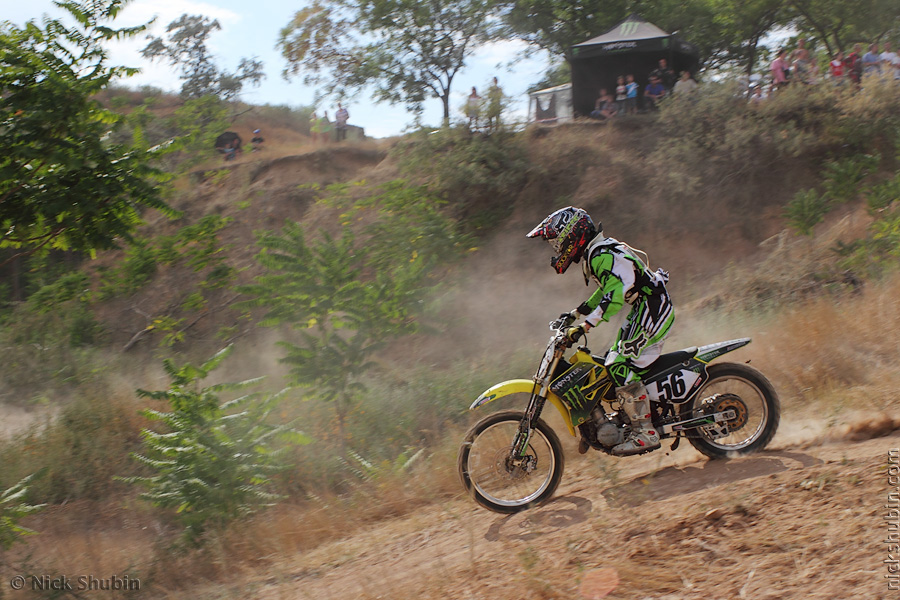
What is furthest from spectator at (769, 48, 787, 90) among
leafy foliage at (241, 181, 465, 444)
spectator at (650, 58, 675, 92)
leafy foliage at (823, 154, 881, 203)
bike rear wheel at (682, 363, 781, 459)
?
bike rear wheel at (682, 363, 781, 459)

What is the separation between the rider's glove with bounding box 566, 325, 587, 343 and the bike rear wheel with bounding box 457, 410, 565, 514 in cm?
79

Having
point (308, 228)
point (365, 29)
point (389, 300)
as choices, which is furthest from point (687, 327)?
point (365, 29)

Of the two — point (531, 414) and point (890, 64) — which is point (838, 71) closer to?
point (890, 64)

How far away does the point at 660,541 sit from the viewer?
4.82m

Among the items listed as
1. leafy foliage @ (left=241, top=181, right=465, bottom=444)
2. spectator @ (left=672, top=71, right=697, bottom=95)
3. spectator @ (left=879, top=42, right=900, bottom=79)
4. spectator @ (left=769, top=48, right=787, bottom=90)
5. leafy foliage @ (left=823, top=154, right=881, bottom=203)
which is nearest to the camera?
leafy foliage @ (left=241, top=181, right=465, bottom=444)

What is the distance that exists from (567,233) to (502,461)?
203cm

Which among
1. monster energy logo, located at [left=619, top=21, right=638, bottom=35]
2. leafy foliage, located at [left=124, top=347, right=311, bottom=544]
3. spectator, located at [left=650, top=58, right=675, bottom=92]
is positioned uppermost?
monster energy logo, located at [left=619, top=21, right=638, bottom=35]

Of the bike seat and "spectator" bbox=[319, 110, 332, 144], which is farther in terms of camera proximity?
"spectator" bbox=[319, 110, 332, 144]

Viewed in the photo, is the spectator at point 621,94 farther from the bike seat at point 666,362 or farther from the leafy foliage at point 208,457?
the bike seat at point 666,362

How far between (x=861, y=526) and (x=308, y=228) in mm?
22418

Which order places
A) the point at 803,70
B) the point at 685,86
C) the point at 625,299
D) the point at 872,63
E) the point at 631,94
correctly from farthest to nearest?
1. the point at 631,94
2. the point at 685,86
3. the point at 803,70
4. the point at 872,63
5. the point at 625,299

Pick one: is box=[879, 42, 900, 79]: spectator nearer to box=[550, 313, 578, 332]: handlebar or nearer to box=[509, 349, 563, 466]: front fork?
box=[550, 313, 578, 332]: handlebar

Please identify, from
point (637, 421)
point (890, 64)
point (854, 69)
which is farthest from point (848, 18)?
point (637, 421)

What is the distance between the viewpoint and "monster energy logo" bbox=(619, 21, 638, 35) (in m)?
22.8
